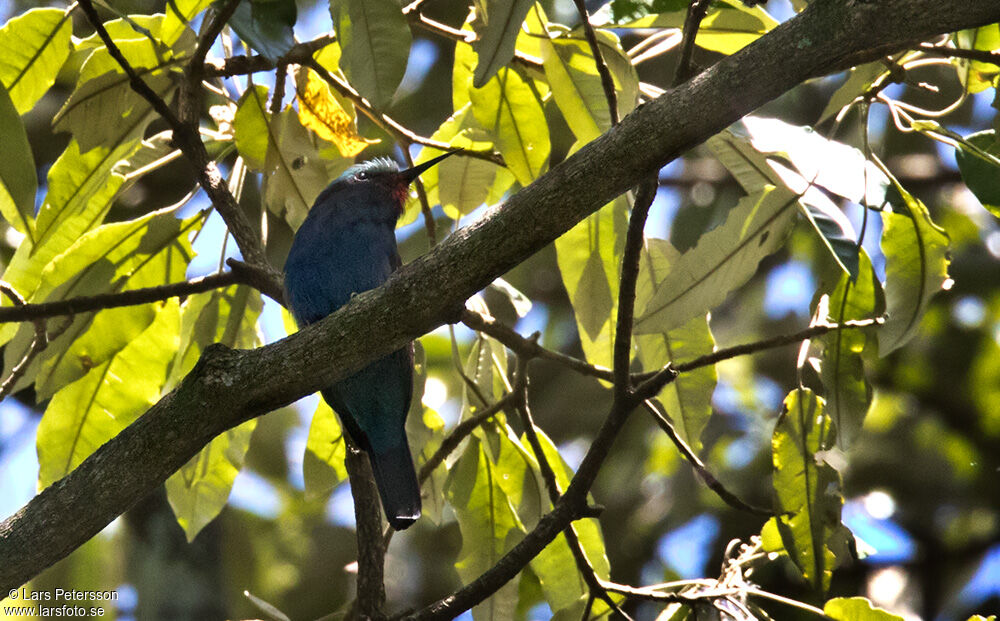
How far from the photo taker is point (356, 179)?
187 inches

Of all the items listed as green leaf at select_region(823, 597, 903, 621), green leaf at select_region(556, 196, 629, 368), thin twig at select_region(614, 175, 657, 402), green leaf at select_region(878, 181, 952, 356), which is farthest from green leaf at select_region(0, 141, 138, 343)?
green leaf at select_region(823, 597, 903, 621)

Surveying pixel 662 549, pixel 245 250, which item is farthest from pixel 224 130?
pixel 662 549

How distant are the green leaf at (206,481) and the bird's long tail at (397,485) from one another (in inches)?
21.8

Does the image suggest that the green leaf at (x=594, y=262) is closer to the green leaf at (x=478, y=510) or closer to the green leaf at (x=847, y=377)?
Answer: the green leaf at (x=478, y=510)

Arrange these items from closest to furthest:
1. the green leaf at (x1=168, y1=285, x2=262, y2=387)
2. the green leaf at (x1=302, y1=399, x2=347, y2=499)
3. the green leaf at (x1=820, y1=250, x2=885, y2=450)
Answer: the green leaf at (x1=820, y1=250, x2=885, y2=450) < the green leaf at (x1=168, y1=285, x2=262, y2=387) < the green leaf at (x1=302, y1=399, x2=347, y2=499)

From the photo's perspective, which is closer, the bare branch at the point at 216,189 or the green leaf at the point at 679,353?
the bare branch at the point at 216,189

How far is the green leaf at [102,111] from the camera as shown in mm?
3445

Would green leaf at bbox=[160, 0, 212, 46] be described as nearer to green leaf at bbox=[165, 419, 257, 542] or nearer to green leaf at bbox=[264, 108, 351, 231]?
green leaf at bbox=[264, 108, 351, 231]

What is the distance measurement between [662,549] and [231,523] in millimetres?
2906

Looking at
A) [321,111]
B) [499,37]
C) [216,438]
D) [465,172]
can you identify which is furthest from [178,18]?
[216,438]

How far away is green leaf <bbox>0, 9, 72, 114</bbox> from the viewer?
3439 millimetres

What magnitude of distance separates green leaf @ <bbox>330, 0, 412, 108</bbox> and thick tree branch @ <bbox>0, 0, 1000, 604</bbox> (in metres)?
0.65

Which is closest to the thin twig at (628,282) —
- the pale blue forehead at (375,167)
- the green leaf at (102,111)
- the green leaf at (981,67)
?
the green leaf at (981,67)

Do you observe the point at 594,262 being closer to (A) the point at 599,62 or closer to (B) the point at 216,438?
(A) the point at 599,62
